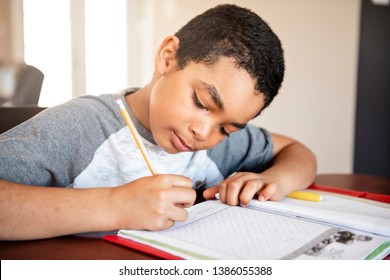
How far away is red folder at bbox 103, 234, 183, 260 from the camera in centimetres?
37

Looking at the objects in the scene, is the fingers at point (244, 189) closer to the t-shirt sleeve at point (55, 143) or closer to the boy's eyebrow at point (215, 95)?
the boy's eyebrow at point (215, 95)

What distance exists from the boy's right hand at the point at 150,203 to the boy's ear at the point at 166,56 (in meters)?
Result: 0.25

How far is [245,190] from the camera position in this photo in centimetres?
55

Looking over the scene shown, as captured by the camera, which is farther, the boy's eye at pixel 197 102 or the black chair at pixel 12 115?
the black chair at pixel 12 115

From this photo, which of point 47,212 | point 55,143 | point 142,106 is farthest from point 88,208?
point 142,106

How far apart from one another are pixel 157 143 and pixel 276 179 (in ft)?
0.67

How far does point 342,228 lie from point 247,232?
12 cm

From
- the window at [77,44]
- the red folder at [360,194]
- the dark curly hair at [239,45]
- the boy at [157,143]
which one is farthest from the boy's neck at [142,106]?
the window at [77,44]

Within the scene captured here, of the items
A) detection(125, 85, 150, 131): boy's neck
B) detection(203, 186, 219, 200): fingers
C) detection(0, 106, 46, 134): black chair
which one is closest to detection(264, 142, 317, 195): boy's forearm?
detection(203, 186, 219, 200): fingers

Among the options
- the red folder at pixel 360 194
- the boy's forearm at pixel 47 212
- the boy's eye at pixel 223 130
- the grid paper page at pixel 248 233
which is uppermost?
the boy's eye at pixel 223 130

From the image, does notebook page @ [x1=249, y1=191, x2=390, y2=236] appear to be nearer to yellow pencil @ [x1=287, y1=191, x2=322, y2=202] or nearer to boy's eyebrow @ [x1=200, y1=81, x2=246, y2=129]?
yellow pencil @ [x1=287, y1=191, x2=322, y2=202]

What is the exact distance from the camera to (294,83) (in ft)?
7.08

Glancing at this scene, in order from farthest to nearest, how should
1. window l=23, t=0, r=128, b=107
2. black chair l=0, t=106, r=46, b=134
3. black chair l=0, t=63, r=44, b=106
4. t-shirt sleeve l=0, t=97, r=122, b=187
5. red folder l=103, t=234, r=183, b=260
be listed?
1. window l=23, t=0, r=128, b=107
2. black chair l=0, t=63, r=44, b=106
3. black chair l=0, t=106, r=46, b=134
4. t-shirt sleeve l=0, t=97, r=122, b=187
5. red folder l=103, t=234, r=183, b=260

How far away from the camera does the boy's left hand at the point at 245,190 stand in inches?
21.6
